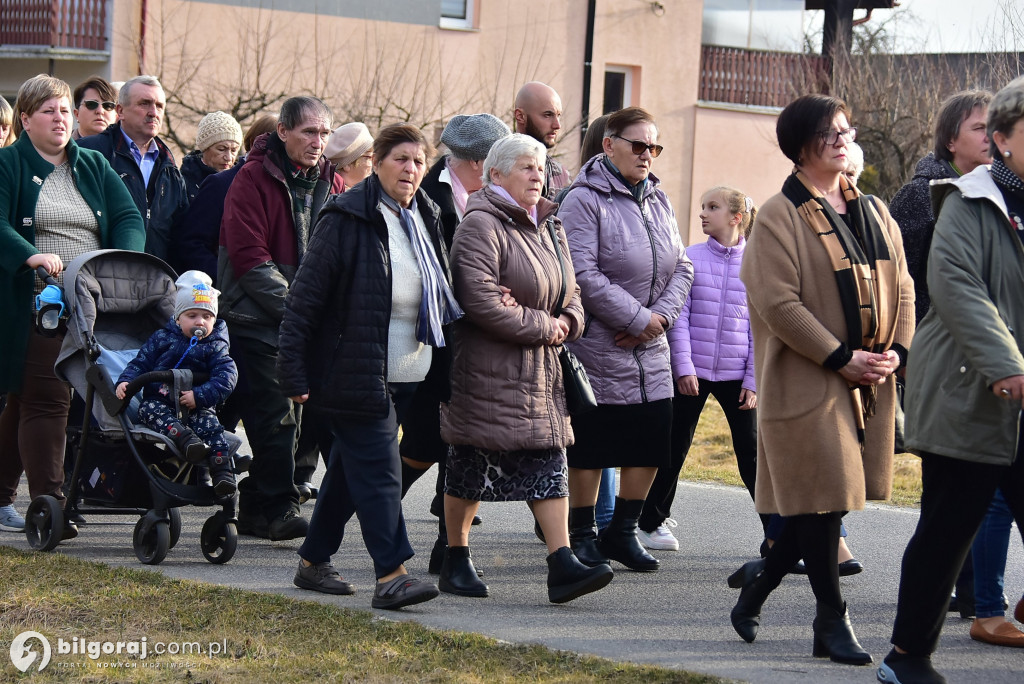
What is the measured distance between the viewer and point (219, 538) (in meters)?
7.19

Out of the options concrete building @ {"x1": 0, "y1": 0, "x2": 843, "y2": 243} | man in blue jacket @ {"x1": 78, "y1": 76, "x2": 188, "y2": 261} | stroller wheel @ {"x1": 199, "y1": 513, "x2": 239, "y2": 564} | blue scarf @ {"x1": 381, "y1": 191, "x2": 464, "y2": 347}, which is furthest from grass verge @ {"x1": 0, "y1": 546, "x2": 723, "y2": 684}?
concrete building @ {"x1": 0, "y1": 0, "x2": 843, "y2": 243}

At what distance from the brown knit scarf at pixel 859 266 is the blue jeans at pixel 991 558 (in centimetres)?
90

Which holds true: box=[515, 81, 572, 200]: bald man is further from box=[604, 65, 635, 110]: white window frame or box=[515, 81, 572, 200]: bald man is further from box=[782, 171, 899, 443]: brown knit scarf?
box=[604, 65, 635, 110]: white window frame

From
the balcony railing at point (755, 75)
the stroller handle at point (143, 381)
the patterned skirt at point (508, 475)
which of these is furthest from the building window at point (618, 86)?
the patterned skirt at point (508, 475)

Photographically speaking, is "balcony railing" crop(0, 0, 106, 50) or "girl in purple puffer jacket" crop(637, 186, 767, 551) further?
"balcony railing" crop(0, 0, 106, 50)

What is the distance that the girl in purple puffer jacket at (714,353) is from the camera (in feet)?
25.6

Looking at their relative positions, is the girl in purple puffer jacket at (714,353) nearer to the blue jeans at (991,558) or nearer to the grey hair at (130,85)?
the blue jeans at (991,558)

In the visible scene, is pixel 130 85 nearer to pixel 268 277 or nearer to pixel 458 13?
pixel 268 277

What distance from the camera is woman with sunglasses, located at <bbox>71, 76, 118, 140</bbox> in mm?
9500

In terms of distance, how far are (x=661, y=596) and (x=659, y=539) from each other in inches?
49.4

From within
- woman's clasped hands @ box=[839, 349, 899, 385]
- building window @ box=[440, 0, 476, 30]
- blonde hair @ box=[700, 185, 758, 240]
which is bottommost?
woman's clasped hands @ box=[839, 349, 899, 385]

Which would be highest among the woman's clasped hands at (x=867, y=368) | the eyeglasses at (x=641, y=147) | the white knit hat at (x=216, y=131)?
the white knit hat at (x=216, y=131)

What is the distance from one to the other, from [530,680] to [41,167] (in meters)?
4.22

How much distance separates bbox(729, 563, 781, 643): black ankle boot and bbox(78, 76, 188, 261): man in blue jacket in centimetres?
455
